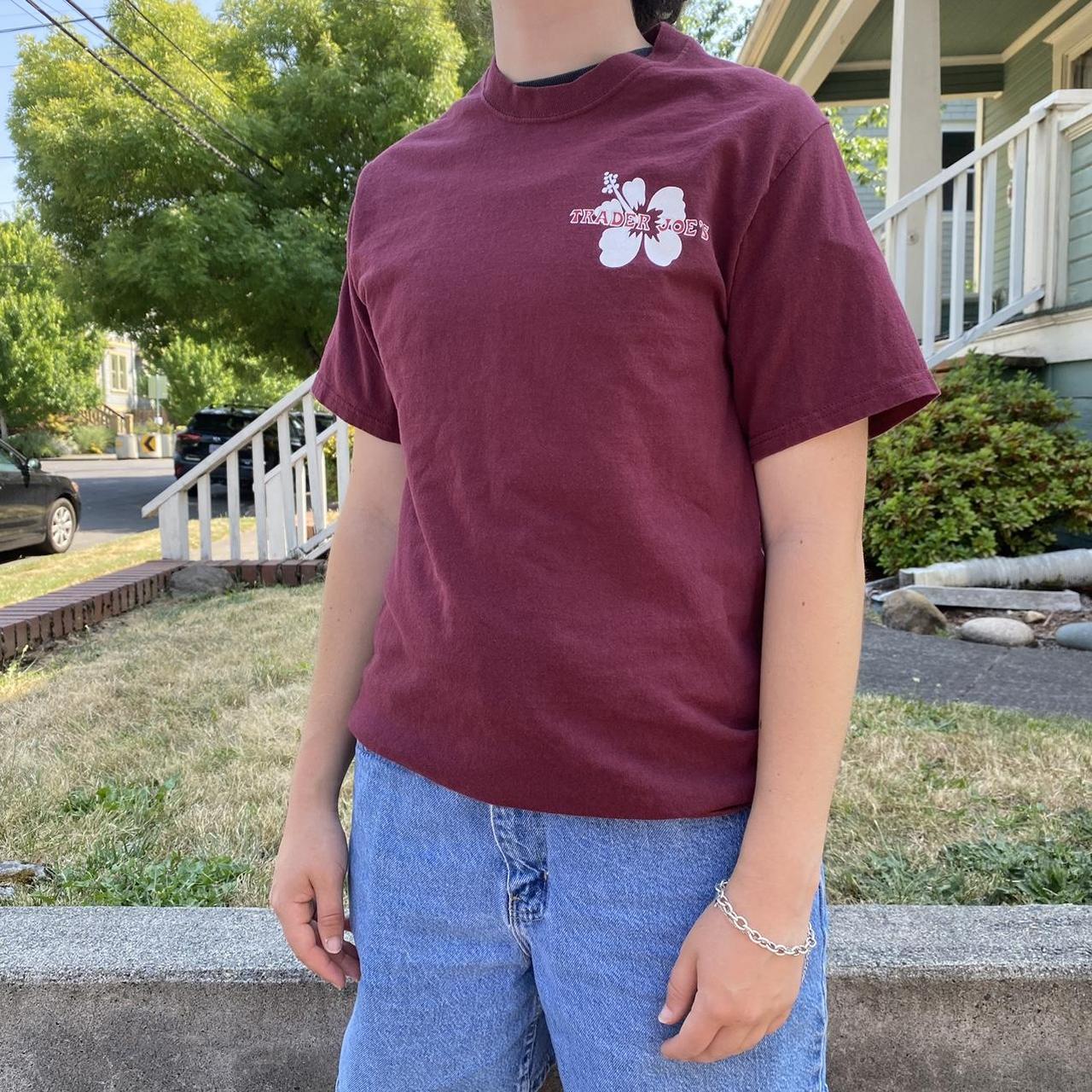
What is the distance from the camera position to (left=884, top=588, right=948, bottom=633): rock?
4648 mm

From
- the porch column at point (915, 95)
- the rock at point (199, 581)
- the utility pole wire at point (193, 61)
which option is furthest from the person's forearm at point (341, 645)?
the utility pole wire at point (193, 61)

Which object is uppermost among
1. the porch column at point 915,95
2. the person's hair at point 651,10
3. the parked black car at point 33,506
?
the porch column at point 915,95

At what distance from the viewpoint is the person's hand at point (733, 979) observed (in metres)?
0.89

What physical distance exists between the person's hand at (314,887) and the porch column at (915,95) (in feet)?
24.2

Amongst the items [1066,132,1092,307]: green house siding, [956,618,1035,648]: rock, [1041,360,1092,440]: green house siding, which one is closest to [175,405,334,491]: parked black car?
[1066,132,1092,307]: green house siding

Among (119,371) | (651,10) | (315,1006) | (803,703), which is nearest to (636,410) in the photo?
(803,703)

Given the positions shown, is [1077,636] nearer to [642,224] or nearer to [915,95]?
[642,224]

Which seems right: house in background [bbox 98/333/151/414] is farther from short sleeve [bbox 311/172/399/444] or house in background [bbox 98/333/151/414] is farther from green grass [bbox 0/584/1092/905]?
short sleeve [bbox 311/172/399/444]

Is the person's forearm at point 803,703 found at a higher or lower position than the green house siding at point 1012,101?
lower

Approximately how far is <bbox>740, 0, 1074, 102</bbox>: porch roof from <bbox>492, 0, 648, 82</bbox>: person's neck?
8487 millimetres

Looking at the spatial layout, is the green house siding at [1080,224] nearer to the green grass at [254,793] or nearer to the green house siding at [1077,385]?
the green house siding at [1077,385]

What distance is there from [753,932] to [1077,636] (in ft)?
13.2

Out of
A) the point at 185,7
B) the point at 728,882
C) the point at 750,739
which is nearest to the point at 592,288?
the point at 750,739

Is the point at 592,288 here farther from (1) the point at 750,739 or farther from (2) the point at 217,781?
(2) the point at 217,781
